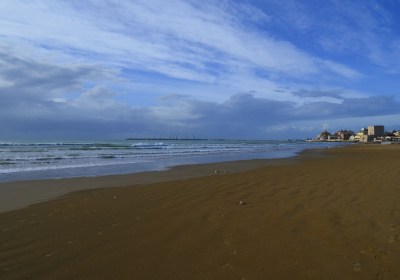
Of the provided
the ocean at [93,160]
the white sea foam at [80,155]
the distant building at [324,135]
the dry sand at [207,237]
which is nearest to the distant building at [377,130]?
the distant building at [324,135]

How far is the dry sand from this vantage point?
8.77 feet

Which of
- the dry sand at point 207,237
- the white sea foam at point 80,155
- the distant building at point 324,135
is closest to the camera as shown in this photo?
the dry sand at point 207,237

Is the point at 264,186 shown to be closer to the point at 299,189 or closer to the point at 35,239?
the point at 299,189

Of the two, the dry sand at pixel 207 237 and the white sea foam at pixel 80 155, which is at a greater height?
the white sea foam at pixel 80 155

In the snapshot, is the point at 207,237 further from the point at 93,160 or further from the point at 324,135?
the point at 324,135

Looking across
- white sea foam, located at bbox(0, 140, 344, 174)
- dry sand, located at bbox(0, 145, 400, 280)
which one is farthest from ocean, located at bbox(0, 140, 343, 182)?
dry sand, located at bbox(0, 145, 400, 280)

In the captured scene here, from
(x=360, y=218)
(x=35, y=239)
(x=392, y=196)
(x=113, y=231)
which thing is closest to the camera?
(x=35, y=239)

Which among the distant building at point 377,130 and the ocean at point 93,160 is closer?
the ocean at point 93,160

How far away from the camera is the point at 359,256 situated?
2914 millimetres

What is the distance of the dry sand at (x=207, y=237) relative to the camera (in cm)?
267

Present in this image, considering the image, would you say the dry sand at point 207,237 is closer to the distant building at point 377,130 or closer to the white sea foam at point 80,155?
the white sea foam at point 80,155

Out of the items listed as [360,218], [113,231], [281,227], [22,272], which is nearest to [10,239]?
[22,272]

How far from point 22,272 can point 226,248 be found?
2.44 m

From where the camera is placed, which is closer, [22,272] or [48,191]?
[22,272]
